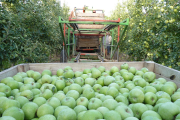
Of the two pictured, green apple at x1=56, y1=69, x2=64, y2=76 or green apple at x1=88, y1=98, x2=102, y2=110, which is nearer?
green apple at x1=88, y1=98, x2=102, y2=110

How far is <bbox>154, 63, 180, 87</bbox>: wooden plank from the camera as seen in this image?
2205 millimetres

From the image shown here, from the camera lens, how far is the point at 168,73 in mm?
2416

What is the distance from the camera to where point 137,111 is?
1401 millimetres

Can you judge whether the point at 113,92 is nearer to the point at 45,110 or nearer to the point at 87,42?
the point at 45,110

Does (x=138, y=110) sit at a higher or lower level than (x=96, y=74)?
lower

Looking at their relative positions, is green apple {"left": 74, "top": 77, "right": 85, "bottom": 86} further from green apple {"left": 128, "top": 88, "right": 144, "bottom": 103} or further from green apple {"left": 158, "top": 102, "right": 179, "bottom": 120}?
green apple {"left": 158, "top": 102, "right": 179, "bottom": 120}

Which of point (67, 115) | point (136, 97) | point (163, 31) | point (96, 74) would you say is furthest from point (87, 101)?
point (163, 31)

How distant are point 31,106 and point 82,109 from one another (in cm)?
50

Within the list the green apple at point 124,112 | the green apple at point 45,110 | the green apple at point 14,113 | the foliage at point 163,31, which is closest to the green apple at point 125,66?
the green apple at point 124,112

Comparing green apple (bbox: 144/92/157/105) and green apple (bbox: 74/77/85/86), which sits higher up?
green apple (bbox: 74/77/85/86)

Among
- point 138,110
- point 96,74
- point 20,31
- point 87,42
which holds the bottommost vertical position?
point 138,110

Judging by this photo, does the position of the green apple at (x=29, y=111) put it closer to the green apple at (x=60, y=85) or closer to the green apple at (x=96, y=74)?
the green apple at (x=60, y=85)

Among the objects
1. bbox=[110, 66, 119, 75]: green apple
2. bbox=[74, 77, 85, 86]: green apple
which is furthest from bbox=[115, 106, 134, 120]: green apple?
bbox=[110, 66, 119, 75]: green apple

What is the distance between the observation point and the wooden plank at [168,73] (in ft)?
7.23
